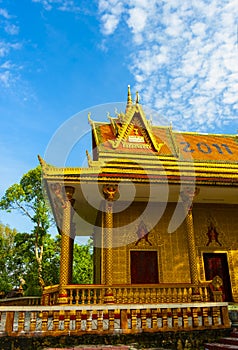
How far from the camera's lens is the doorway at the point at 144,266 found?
1139 centimetres

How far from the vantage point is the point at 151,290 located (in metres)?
9.37

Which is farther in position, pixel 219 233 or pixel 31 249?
pixel 31 249

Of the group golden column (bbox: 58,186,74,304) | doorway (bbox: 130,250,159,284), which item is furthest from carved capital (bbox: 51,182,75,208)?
doorway (bbox: 130,250,159,284)

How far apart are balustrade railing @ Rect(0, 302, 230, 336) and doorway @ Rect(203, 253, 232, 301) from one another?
5095 millimetres

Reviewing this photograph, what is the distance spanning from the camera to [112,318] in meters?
6.47

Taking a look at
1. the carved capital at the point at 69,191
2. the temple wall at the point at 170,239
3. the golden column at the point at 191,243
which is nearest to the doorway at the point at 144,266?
the temple wall at the point at 170,239

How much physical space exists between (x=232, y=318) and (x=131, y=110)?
1012cm

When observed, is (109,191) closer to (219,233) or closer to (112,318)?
(112,318)

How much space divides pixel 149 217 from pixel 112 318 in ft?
19.8

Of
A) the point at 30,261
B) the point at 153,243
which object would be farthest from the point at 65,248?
the point at 30,261

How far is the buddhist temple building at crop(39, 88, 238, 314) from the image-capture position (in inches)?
362

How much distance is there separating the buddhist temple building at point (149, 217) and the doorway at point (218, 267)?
4 centimetres

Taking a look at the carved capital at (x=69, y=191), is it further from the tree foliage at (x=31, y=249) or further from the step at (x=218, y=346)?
the tree foliage at (x=31, y=249)

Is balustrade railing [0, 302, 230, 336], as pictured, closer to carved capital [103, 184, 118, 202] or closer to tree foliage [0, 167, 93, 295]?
carved capital [103, 184, 118, 202]
